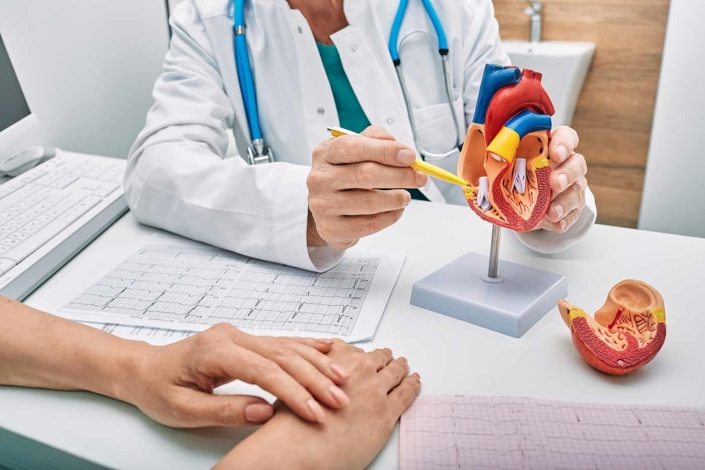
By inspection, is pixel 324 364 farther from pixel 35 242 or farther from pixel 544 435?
pixel 35 242

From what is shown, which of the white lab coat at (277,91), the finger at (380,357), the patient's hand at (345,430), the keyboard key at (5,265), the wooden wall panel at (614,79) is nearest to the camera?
the patient's hand at (345,430)

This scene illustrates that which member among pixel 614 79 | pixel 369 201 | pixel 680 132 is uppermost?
pixel 369 201

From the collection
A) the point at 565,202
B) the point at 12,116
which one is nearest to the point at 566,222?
the point at 565,202

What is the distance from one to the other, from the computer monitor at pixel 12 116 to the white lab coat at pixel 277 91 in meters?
0.29

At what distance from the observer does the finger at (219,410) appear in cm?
49

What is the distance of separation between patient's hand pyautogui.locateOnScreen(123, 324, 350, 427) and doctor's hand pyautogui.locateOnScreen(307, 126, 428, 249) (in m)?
0.21

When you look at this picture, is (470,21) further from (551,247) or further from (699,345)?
(699,345)

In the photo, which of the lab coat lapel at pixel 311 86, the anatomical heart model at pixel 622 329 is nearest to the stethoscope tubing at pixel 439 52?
the lab coat lapel at pixel 311 86

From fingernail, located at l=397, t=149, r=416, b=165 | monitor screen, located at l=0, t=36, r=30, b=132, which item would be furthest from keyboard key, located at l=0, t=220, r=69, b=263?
fingernail, located at l=397, t=149, r=416, b=165

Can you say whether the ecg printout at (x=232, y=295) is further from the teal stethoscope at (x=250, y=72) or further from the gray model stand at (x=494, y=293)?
the teal stethoscope at (x=250, y=72)

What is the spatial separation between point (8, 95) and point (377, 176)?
32.2 inches

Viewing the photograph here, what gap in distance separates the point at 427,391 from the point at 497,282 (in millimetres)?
203

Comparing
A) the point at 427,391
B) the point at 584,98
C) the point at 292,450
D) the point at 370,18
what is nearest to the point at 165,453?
the point at 292,450

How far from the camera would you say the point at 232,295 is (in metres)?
0.73
